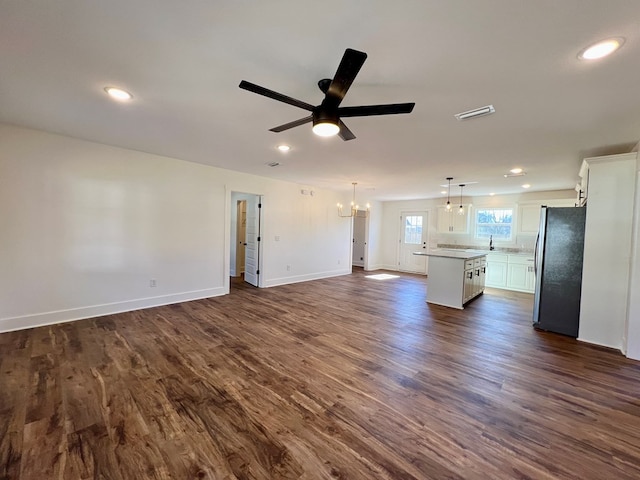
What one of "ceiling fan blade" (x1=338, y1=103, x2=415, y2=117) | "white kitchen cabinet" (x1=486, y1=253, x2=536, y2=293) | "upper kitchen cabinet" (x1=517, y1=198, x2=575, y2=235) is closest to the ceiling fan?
"ceiling fan blade" (x1=338, y1=103, x2=415, y2=117)

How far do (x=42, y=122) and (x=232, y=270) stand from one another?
201 inches

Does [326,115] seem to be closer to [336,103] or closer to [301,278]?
[336,103]

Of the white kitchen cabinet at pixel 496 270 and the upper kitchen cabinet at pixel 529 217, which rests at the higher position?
the upper kitchen cabinet at pixel 529 217

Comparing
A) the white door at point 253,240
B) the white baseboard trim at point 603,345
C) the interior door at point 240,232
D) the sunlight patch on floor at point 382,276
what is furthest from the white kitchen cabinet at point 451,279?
the interior door at point 240,232

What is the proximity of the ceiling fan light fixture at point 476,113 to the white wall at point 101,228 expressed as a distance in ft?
14.1

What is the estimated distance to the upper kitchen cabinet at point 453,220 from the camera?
26.8 feet

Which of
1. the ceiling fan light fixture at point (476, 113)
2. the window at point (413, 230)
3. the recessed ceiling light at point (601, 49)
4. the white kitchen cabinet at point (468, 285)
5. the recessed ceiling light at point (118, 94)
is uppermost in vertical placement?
the recessed ceiling light at point (601, 49)

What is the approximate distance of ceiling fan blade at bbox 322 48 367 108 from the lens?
1.44 m

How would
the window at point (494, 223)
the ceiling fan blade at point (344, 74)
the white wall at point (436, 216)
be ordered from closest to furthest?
the ceiling fan blade at point (344, 74) → the white wall at point (436, 216) → the window at point (494, 223)

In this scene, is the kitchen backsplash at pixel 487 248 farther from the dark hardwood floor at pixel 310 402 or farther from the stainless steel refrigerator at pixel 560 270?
the dark hardwood floor at pixel 310 402

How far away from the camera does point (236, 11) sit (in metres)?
1.48

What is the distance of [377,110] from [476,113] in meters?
1.34

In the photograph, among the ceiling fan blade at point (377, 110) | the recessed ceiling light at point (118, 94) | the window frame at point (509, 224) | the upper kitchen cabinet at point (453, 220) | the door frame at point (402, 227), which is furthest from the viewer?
the door frame at point (402, 227)

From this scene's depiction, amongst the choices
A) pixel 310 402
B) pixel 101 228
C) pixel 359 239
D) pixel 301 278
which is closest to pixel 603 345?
pixel 310 402
